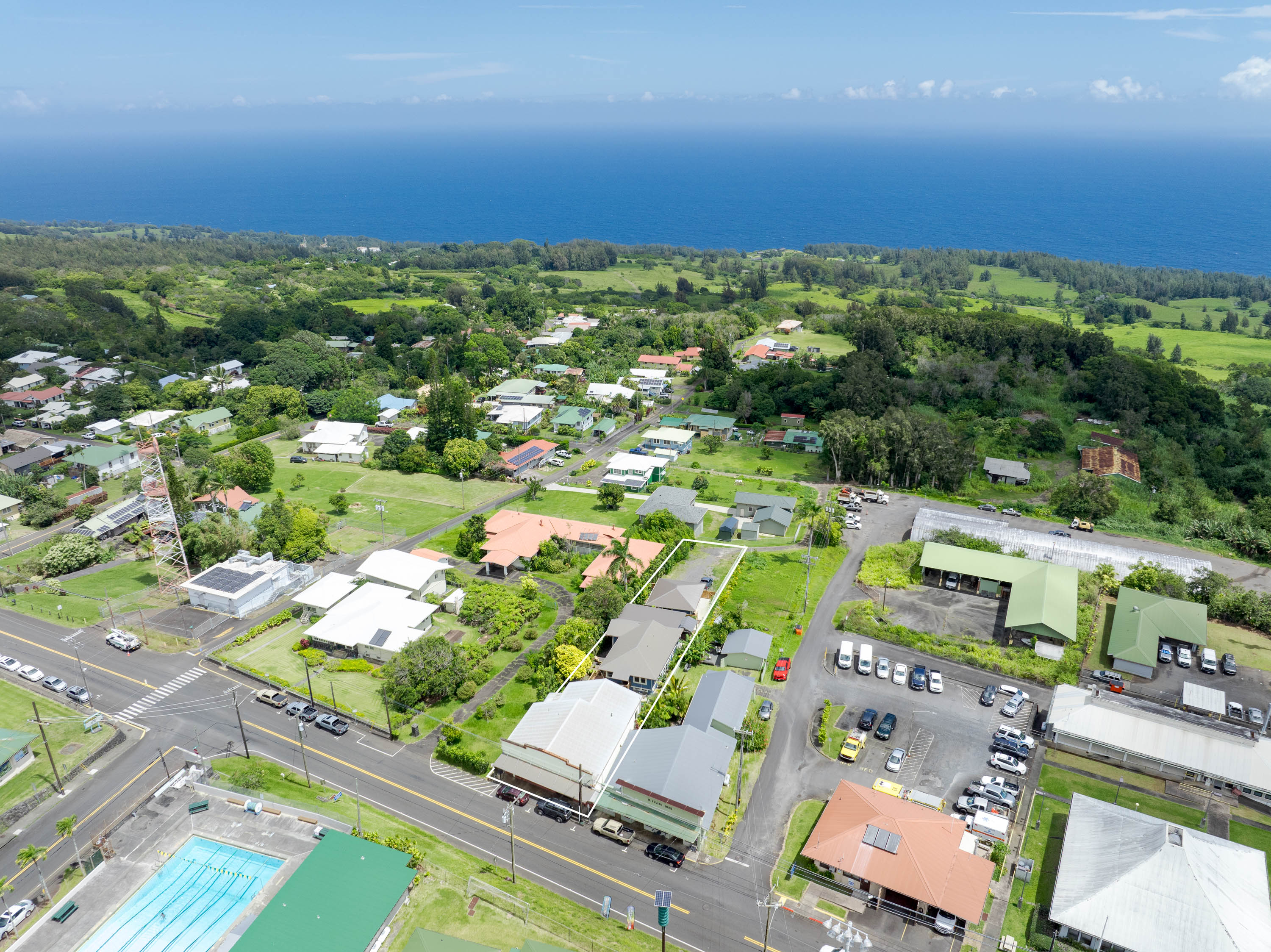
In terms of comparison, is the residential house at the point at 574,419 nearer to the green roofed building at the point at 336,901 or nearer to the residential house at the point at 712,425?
the residential house at the point at 712,425

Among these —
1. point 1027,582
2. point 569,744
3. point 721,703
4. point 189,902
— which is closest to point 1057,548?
point 1027,582

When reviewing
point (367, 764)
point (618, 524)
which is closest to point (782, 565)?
point (618, 524)

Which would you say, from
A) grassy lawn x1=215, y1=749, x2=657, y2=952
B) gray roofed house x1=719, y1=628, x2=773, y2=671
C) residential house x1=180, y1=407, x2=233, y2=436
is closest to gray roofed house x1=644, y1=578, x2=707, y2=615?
gray roofed house x1=719, y1=628, x2=773, y2=671

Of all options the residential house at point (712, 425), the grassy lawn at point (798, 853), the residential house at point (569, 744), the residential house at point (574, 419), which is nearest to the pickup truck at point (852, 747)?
the grassy lawn at point (798, 853)

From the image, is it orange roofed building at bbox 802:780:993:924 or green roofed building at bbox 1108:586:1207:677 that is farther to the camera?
green roofed building at bbox 1108:586:1207:677

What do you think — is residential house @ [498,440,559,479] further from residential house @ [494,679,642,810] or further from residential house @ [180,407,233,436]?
residential house @ [494,679,642,810]

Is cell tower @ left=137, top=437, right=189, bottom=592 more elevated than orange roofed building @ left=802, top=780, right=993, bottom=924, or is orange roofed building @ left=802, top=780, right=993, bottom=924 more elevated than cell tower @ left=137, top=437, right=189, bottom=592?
cell tower @ left=137, top=437, right=189, bottom=592
